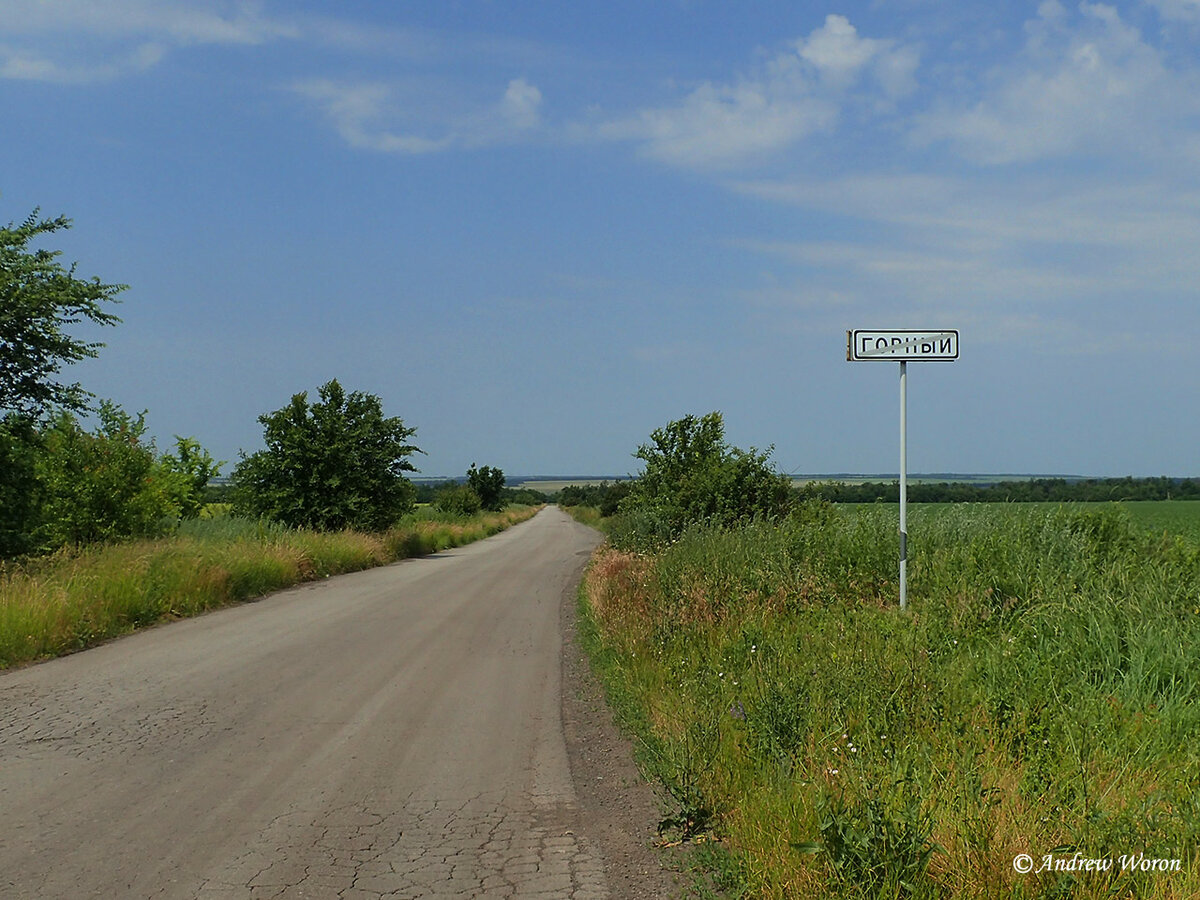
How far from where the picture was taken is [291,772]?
7.05 m

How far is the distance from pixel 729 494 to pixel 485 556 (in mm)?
18806

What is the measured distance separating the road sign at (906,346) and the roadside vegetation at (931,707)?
222cm

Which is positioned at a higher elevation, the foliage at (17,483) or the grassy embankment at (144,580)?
the foliage at (17,483)

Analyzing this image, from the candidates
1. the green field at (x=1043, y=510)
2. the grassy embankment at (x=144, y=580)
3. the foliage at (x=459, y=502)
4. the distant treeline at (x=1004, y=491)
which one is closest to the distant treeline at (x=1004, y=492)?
the distant treeline at (x=1004, y=491)

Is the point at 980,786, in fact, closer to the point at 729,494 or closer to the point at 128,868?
the point at 128,868

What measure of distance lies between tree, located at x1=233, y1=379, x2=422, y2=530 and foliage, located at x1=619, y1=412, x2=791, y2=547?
16285mm

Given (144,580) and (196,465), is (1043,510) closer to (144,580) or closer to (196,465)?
(144,580)

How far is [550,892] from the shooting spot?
16.2ft

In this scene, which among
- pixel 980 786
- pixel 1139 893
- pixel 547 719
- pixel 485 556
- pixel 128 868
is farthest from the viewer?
pixel 485 556

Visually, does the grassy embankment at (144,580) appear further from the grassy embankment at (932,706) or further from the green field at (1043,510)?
the green field at (1043,510)

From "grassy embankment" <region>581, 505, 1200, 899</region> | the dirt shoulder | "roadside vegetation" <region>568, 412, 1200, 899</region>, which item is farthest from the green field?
the dirt shoulder

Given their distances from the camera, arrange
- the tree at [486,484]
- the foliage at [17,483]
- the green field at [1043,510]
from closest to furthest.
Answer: the green field at [1043,510], the foliage at [17,483], the tree at [486,484]

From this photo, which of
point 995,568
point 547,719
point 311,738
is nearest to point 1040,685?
point 995,568

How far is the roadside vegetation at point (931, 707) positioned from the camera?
4141 mm
